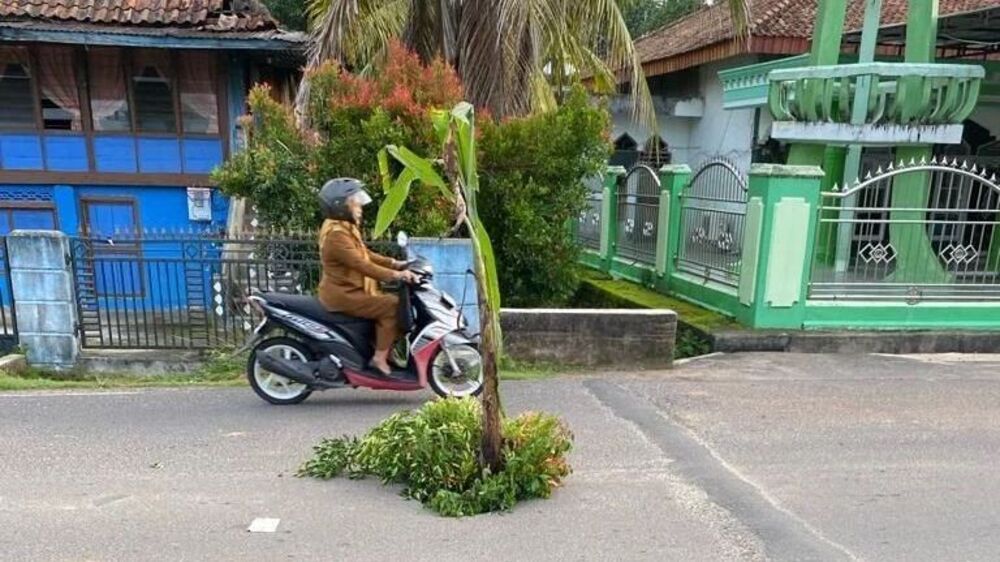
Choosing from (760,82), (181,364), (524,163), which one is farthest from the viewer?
(760,82)

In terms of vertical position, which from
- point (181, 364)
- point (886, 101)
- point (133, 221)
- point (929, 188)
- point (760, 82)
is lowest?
point (181, 364)

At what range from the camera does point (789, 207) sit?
6664 millimetres

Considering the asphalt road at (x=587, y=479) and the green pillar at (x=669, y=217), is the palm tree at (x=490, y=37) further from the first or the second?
the asphalt road at (x=587, y=479)

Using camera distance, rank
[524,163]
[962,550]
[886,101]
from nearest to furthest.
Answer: [962,550], [524,163], [886,101]

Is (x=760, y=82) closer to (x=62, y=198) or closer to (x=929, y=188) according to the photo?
(x=929, y=188)

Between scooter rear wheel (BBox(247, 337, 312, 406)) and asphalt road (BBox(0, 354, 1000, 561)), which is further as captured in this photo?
scooter rear wheel (BBox(247, 337, 312, 406))

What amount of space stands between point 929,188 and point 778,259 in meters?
2.32

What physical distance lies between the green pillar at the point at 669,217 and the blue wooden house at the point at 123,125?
601 cm

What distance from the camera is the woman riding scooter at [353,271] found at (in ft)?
15.8

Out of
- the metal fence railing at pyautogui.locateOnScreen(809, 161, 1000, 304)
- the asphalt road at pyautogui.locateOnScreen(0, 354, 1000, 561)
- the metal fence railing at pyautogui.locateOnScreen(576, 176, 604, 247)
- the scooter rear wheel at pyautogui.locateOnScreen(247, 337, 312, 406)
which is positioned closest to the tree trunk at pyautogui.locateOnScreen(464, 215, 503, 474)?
the asphalt road at pyautogui.locateOnScreen(0, 354, 1000, 561)

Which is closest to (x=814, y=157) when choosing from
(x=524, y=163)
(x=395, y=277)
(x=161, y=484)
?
(x=524, y=163)

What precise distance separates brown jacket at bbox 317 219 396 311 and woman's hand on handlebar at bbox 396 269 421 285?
0.15 feet

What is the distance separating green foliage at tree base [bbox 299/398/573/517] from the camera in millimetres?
3555

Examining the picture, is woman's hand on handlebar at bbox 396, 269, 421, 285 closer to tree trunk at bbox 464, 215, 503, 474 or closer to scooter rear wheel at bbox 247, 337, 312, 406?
scooter rear wheel at bbox 247, 337, 312, 406
